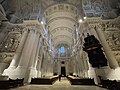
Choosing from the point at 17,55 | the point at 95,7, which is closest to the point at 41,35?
the point at 17,55

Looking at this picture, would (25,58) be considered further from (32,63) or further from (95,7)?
(95,7)

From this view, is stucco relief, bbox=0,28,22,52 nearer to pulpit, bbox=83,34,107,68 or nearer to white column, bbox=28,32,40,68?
white column, bbox=28,32,40,68

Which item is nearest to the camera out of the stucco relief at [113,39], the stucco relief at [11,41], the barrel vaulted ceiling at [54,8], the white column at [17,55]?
the white column at [17,55]

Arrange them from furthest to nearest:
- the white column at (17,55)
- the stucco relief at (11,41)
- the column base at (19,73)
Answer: the stucco relief at (11,41), the white column at (17,55), the column base at (19,73)

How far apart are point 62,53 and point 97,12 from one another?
22.1 m

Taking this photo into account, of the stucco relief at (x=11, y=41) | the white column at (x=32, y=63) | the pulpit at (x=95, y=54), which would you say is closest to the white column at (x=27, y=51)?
the white column at (x=32, y=63)

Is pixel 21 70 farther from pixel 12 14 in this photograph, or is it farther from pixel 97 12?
pixel 97 12

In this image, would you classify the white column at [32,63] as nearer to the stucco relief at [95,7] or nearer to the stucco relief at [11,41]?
the stucco relief at [11,41]

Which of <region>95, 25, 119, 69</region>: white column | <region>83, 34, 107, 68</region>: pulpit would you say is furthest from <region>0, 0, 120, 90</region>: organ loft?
<region>83, 34, 107, 68</region>: pulpit

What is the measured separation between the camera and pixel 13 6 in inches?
627

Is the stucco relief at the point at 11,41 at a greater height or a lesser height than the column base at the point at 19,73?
greater

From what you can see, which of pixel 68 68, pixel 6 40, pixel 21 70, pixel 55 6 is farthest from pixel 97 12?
pixel 68 68

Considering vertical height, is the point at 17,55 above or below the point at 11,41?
below

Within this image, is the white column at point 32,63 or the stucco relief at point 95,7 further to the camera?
the stucco relief at point 95,7
